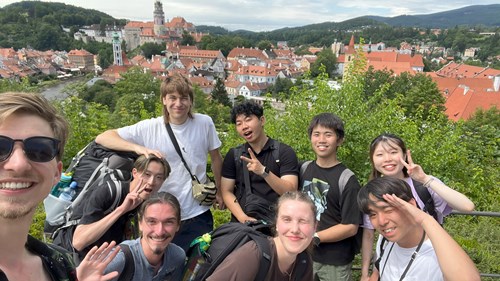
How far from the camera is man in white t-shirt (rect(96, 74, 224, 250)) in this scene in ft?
8.75

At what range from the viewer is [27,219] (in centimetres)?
116

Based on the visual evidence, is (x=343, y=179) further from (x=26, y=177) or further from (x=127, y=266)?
(x=26, y=177)

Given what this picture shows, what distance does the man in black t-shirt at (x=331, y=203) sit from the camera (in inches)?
94.7

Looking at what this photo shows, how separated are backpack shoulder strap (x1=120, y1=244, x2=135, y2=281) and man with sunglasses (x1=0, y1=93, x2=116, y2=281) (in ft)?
2.10

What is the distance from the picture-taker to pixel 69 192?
2271mm

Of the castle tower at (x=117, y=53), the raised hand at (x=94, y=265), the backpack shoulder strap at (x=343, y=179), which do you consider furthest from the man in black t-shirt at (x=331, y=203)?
the castle tower at (x=117, y=53)

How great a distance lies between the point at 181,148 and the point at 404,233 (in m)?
1.64

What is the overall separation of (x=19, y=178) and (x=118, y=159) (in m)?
1.33

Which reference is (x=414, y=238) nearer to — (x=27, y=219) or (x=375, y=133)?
(x=27, y=219)

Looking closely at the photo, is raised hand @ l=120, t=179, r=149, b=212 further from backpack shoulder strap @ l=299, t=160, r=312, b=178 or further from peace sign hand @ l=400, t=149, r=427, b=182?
peace sign hand @ l=400, t=149, r=427, b=182

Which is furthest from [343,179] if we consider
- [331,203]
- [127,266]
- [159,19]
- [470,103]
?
[159,19]

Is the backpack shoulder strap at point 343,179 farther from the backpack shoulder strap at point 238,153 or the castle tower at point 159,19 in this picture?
the castle tower at point 159,19

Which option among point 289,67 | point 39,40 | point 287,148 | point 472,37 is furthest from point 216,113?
point 472,37

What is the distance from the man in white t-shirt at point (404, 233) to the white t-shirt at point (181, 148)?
128 centimetres
